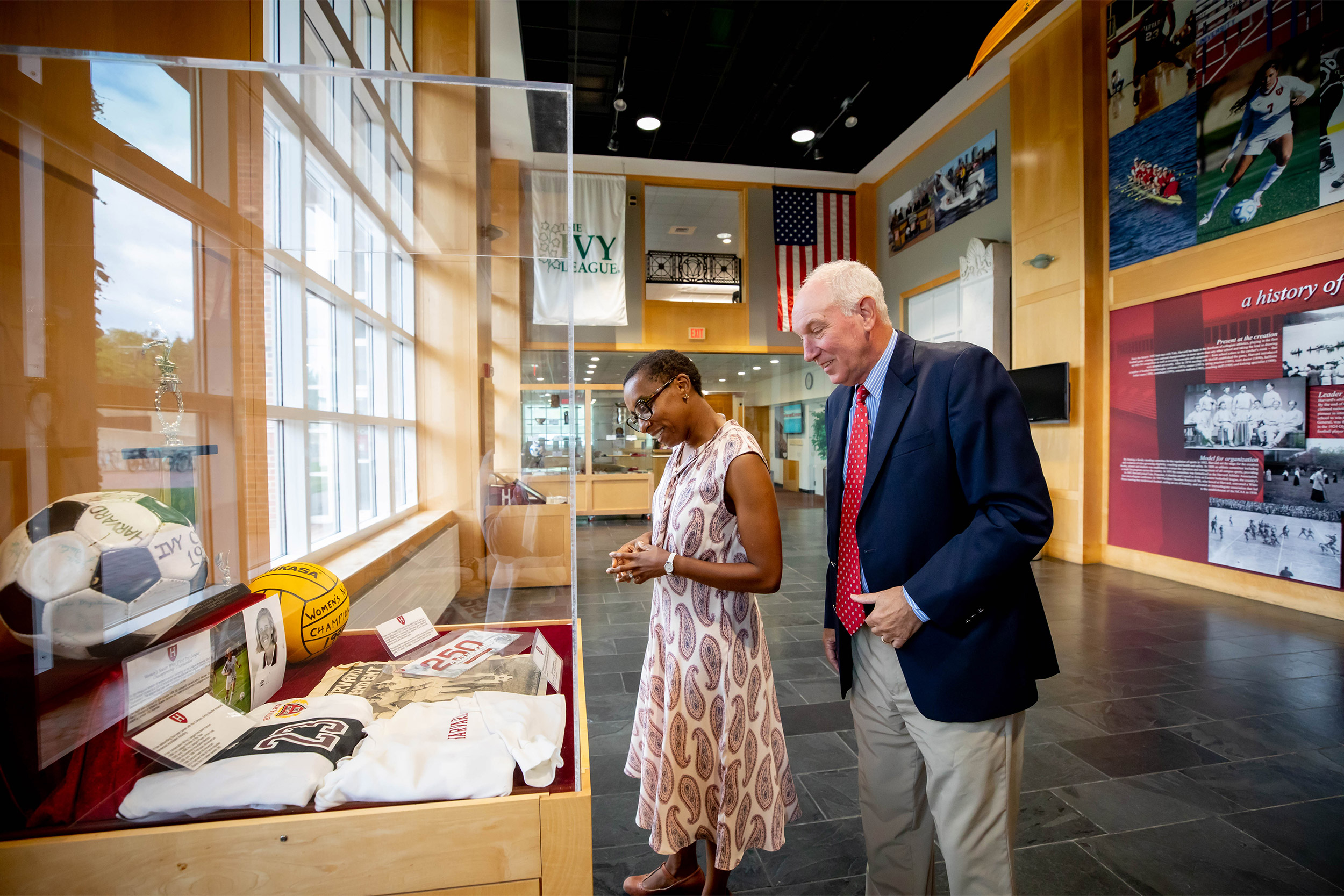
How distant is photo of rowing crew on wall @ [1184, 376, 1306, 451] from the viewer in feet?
16.0

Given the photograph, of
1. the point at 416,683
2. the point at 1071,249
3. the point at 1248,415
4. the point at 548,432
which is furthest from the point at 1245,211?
the point at 416,683

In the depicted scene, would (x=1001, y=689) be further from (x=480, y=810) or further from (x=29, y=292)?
(x=29, y=292)

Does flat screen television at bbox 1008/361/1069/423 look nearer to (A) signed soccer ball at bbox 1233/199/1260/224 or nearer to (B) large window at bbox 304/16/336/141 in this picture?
→ (A) signed soccer ball at bbox 1233/199/1260/224

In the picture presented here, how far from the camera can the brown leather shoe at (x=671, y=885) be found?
176 centimetres

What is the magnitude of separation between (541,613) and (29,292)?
110 centimetres

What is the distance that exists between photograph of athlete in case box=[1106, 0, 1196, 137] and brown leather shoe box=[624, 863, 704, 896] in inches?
308

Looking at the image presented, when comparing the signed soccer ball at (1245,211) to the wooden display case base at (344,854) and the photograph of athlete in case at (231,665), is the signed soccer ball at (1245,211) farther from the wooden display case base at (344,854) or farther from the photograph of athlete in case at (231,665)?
the photograph of athlete in case at (231,665)

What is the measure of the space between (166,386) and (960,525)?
1524 millimetres

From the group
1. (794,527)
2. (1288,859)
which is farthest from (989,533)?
(794,527)

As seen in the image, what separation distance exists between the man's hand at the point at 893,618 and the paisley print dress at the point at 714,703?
38cm

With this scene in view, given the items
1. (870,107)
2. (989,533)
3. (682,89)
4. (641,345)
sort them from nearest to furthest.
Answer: (989,533) < (682,89) < (870,107) < (641,345)

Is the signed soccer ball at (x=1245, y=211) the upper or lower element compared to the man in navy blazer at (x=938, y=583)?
upper

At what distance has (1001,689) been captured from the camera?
123 centimetres

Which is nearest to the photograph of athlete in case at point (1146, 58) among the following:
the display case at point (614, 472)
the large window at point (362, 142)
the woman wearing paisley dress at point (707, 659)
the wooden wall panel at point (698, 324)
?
the wooden wall panel at point (698, 324)
